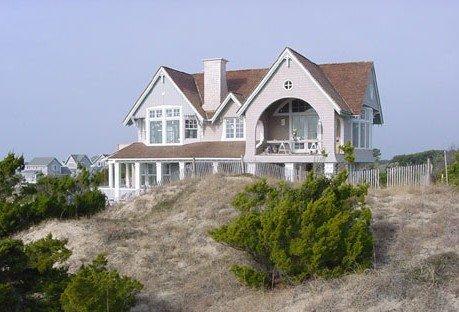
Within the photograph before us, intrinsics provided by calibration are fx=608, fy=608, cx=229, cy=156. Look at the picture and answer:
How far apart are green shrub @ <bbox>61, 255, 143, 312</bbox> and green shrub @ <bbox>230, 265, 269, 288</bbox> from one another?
2.80m

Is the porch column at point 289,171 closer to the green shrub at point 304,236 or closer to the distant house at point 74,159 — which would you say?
the green shrub at point 304,236

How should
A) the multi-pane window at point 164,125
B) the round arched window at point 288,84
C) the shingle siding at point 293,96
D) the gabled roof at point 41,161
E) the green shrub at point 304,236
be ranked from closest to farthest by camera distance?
the green shrub at point 304,236 < the shingle siding at point 293,96 < the round arched window at point 288,84 < the multi-pane window at point 164,125 < the gabled roof at point 41,161

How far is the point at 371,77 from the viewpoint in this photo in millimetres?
31859

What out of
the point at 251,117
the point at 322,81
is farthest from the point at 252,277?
the point at 322,81

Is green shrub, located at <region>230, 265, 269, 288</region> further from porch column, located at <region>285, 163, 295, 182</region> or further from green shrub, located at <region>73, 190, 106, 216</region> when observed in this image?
porch column, located at <region>285, 163, 295, 182</region>

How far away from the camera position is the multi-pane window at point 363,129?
30391mm

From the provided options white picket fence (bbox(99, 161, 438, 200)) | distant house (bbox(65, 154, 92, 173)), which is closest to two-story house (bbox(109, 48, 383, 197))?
white picket fence (bbox(99, 161, 438, 200))

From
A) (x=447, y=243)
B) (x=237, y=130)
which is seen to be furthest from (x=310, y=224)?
(x=237, y=130)

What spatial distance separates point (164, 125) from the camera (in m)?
33.8

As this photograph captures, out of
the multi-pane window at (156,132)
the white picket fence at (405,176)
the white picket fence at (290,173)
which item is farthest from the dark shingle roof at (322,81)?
the white picket fence at (405,176)

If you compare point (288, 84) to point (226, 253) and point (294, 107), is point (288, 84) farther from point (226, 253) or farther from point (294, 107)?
point (226, 253)

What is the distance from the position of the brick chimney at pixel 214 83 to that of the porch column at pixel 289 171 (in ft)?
20.0

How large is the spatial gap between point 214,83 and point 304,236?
70.3 feet

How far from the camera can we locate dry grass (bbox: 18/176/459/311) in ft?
38.4
